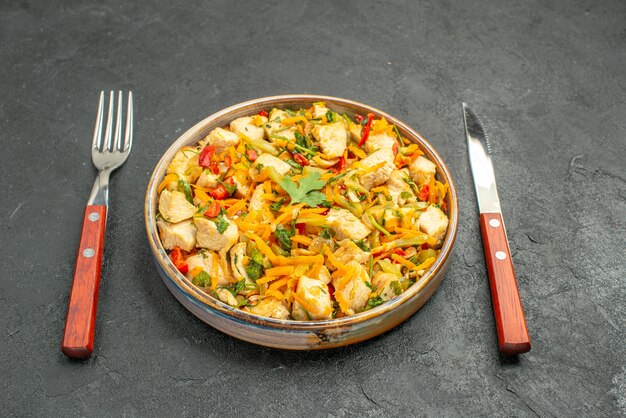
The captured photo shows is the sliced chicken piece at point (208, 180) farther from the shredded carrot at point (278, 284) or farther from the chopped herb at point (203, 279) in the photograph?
the shredded carrot at point (278, 284)

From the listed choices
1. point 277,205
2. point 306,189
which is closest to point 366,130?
point 306,189

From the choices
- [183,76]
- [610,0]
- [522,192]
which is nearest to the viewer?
[522,192]

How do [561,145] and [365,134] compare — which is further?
[561,145]

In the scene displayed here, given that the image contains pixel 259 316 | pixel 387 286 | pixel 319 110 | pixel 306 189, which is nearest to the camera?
pixel 259 316

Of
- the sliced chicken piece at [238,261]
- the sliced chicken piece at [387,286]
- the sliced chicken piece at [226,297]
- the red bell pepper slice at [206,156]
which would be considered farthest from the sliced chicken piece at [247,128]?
the sliced chicken piece at [387,286]

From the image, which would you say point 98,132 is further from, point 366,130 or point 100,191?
point 366,130

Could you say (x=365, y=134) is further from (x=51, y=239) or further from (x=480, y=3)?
(x=480, y=3)

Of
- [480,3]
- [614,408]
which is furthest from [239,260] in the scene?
[480,3]

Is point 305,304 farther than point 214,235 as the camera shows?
No
